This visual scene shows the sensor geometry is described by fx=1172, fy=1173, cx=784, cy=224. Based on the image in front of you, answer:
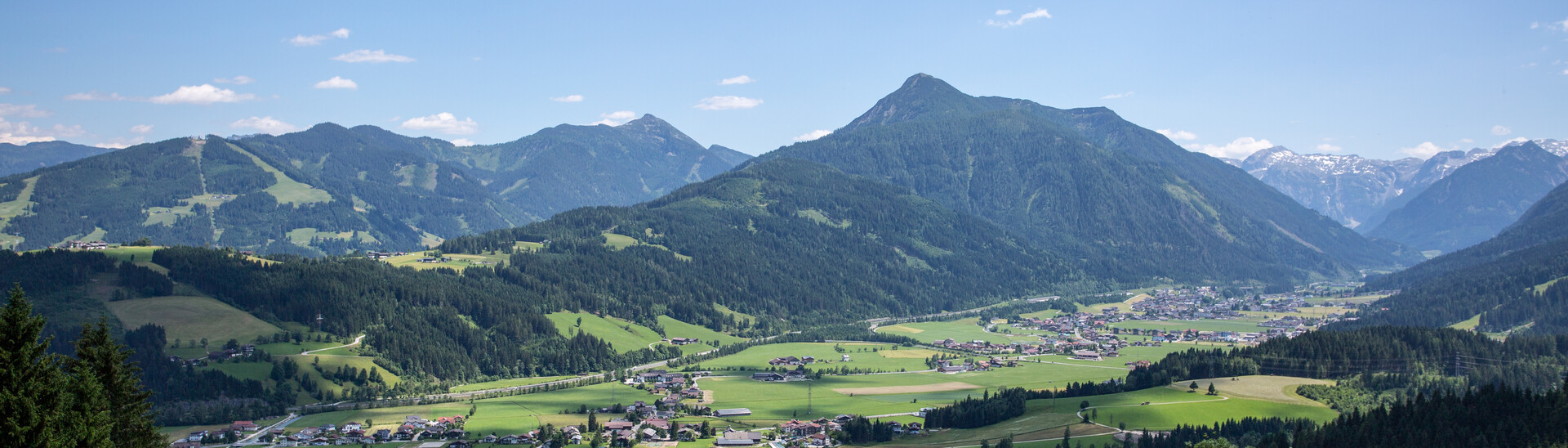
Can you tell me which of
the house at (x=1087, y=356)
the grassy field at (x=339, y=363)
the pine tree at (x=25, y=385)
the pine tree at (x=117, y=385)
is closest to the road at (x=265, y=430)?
the grassy field at (x=339, y=363)

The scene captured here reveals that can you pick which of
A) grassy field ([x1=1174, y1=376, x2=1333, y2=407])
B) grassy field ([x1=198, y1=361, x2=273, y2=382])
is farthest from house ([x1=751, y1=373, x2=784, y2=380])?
grassy field ([x1=198, y1=361, x2=273, y2=382])

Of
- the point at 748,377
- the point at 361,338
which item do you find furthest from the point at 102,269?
the point at 748,377

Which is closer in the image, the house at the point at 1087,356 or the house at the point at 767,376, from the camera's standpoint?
the house at the point at 767,376

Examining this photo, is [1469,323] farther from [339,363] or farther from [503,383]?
[339,363]

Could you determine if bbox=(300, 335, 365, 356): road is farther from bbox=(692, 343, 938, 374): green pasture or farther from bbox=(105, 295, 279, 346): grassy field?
bbox=(692, 343, 938, 374): green pasture

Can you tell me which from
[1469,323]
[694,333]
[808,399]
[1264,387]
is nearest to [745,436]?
[808,399]

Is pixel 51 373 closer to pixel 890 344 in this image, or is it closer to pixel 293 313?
pixel 293 313

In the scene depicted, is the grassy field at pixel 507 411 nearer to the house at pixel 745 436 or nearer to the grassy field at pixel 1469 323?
the house at pixel 745 436
